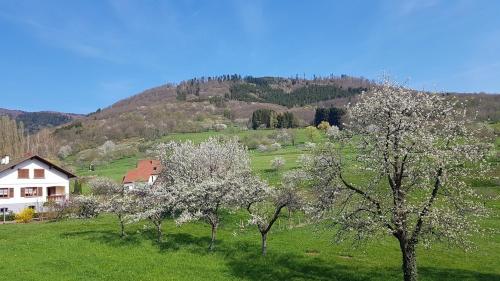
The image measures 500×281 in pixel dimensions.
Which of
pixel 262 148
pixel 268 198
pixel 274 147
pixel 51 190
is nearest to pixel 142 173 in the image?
pixel 51 190

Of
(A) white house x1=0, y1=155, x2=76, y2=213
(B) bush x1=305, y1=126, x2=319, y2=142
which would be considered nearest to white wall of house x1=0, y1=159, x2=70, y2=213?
(A) white house x1=0, y1=155, x2=76, y2=213

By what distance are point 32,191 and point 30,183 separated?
1274mm

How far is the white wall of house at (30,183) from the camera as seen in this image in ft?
220

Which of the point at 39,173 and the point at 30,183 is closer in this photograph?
the point at 30,183

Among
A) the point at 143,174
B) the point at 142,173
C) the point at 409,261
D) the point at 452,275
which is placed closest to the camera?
the point at 409,261

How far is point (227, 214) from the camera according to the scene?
2093 inches

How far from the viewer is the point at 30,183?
228ft

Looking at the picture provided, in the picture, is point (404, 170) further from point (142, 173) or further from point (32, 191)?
point (142, 173)

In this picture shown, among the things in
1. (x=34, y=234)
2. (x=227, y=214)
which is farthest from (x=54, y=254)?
(x=227, y=214)

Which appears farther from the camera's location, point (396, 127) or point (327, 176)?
point (327, 176)

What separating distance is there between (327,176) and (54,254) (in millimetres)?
20251

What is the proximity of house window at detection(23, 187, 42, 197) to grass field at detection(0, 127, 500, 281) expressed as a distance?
2716 cm

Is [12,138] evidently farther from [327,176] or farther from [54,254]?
[327,176]

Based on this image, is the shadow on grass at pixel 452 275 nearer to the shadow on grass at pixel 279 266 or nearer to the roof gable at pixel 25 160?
the shadow on grass at pixel 279 266
